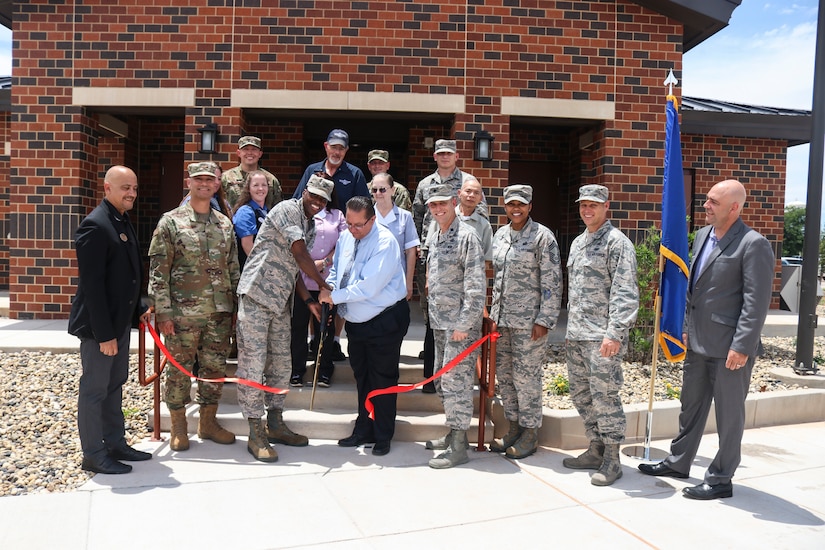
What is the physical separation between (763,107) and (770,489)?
919cm

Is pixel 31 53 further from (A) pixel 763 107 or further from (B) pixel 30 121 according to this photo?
(A) pixel 763 107

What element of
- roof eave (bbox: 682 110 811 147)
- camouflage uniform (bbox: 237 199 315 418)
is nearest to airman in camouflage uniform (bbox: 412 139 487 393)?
camouflage uniform (bbox: 237 199 315 418)

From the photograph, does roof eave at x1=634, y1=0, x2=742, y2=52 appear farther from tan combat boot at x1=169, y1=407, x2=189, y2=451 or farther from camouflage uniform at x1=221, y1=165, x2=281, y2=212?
tan combat boot at x1=169, y1=407, x2=189, y2=451

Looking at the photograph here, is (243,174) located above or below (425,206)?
above

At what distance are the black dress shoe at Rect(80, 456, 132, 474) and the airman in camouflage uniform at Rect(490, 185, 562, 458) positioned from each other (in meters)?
2.60

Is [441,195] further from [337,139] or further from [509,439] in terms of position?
[509,439]

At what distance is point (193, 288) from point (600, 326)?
9.12 ft

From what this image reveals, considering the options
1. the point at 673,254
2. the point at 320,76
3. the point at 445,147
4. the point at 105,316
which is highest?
the point at 320,76

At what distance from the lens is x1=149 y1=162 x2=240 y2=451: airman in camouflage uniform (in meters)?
4.37

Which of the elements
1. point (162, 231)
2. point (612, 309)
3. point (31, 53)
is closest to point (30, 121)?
point (31, 53)

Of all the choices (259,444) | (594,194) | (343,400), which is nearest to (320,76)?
(343,400)

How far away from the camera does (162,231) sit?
435cm

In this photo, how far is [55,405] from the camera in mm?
5250

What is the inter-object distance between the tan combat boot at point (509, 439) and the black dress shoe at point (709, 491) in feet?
3.94
